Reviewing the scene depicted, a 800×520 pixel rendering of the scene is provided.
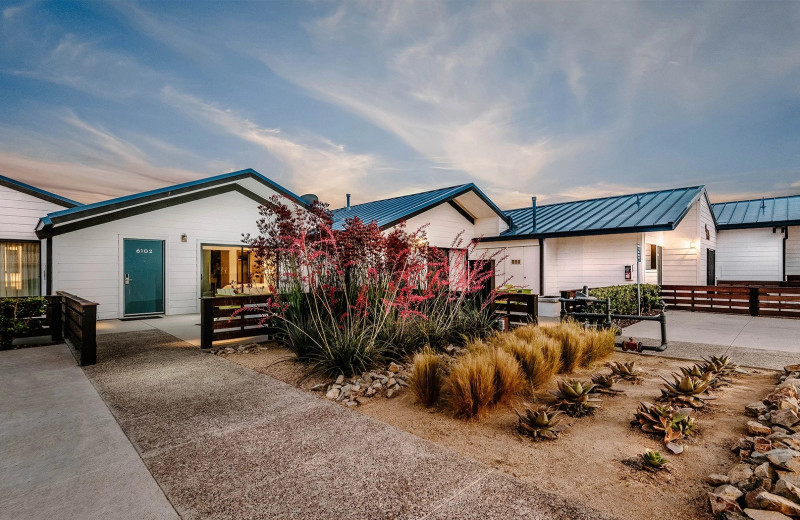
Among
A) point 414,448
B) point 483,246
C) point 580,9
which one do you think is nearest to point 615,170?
point 483,246

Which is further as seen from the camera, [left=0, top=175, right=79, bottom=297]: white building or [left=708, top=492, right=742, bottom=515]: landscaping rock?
[left=0, top=175, right=79, bottom=297]: white building

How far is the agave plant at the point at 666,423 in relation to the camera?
2873mm

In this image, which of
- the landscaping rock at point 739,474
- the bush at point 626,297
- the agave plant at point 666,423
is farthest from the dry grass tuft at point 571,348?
the bush at point 626,297

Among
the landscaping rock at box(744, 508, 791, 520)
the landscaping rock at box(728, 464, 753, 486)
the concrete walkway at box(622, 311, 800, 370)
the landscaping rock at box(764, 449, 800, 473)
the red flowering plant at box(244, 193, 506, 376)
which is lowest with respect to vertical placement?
the concrete walkway at box(622, 311, 800, 370)

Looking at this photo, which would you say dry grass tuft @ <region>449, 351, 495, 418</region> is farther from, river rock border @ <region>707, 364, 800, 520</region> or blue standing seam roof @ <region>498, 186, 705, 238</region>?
blue standing seam roof @ <region>498, 186, 705, 238</region>

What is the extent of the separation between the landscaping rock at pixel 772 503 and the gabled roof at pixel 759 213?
65.0 feet

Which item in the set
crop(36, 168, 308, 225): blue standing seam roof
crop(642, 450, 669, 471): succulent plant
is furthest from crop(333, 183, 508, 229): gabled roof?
crop(642, 450, 669, 471): succulent plant

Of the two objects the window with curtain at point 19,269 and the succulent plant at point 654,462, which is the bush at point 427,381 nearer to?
the succulent plant at point 654,462

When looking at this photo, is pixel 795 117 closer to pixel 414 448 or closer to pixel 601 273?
pixel 601 273

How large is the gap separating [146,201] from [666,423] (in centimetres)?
1137

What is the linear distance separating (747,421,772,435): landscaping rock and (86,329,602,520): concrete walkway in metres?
1.90

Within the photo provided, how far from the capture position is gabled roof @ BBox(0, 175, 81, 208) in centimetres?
897

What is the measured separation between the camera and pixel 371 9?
8336 mm

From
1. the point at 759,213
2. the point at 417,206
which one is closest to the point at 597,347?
the point at 417,206
